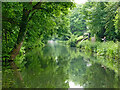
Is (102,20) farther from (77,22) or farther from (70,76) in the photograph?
(77,22)

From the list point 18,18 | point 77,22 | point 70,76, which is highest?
point 77,22

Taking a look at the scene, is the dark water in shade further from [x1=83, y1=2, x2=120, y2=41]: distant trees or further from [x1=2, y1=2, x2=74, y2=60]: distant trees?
[x1=83, y1=2, x2=120, y2=41]: distant trees

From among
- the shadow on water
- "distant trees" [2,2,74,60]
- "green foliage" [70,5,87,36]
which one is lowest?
the shadow on water

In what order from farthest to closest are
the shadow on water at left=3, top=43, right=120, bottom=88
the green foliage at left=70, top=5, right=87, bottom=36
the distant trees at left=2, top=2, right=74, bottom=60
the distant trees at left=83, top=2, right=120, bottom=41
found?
A: the green foliage at left=70, top=5, right=87, bottom=36, the distant trees at left=83, top=2, right=120, bottom=41, the distant trees at left=2, top=2, right=74, bottom=60, the shadow on water at left=3, top=43, right=120, bottom=88

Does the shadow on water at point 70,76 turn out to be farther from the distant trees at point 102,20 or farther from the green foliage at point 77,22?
the green foliage at point 77,22

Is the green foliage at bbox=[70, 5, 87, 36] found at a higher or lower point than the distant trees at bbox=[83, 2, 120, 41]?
higher

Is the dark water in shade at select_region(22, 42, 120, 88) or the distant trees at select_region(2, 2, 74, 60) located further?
the distant trees at select_region(2, 2, 74, 60)

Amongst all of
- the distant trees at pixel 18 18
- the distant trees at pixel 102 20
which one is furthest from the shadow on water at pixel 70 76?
the distant trees at pixel 102 20

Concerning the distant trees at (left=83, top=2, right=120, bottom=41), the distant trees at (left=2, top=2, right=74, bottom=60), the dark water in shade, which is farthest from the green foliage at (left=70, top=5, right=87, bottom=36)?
the dark water in shade

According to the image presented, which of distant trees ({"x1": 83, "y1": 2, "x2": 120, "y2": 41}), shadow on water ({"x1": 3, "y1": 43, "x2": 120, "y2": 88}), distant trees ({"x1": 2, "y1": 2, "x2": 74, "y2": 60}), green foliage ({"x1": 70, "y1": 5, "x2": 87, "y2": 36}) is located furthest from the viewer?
green foliage ({"x1": 70, "y1": 5, "x2": 87, "y2": 36})

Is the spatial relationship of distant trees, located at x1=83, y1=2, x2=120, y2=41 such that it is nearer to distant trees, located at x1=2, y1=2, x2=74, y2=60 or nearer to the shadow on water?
distant trees, located at x1=2, y1=2, x2=74, y2=60

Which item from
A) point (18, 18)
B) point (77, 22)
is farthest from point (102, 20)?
point (77, 22)

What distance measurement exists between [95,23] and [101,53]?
6890mm

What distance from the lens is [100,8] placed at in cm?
2178
